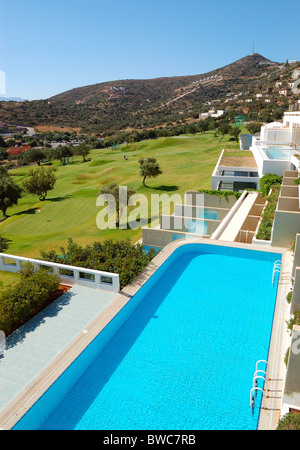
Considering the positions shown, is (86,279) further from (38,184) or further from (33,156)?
(33,156)

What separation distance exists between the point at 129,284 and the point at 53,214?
26.4 meters

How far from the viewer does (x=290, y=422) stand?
673 centimetres

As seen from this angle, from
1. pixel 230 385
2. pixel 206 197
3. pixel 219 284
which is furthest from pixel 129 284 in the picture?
pixel 206 197

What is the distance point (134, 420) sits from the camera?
780 centimetres

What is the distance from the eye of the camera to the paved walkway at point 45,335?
8.38 metres

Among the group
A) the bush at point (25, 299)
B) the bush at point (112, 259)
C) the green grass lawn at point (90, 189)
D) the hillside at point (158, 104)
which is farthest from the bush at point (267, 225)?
Result: the hillside at point (158, 104)

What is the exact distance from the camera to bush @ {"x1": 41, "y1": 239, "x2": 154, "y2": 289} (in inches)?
525

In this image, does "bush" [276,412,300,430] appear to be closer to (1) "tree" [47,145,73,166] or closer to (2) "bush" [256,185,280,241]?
(2) "bush" [256,185,280,241]

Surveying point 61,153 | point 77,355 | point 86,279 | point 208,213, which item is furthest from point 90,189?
point 77,355

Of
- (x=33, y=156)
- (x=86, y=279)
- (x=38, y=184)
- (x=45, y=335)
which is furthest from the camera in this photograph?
(x=33, y=156)

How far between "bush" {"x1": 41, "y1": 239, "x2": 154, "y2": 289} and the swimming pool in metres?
0.87

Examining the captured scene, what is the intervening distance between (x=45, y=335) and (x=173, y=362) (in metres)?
4.07

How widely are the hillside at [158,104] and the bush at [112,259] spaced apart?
90765 millimetres

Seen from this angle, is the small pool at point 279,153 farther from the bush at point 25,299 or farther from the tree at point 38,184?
the tree at point 38,184
